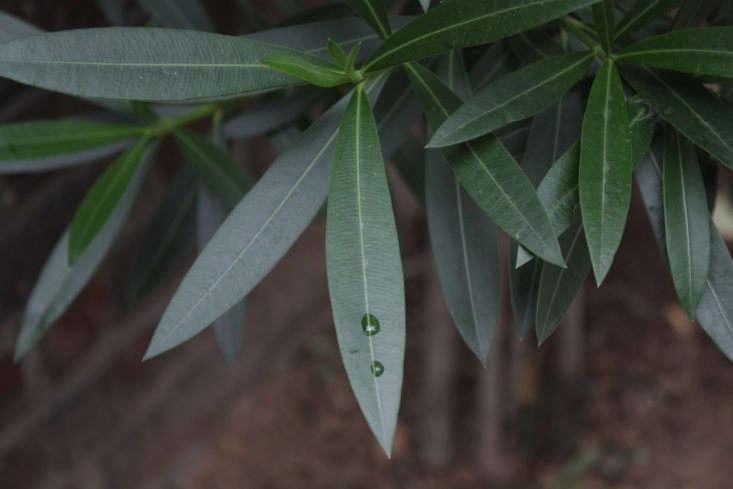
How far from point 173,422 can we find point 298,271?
0.43 meters

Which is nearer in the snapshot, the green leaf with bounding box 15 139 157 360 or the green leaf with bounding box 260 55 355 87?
the green leaf with bounding box 260 55 355 87

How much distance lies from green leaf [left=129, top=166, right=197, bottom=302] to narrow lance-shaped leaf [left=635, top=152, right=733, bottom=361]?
0.49 m

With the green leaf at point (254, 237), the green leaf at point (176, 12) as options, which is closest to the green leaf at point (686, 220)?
the green leaf at point (254, 237)

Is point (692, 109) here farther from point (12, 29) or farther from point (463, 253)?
point (12, 29)

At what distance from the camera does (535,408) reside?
1.82m

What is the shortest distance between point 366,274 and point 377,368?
0.19 ft

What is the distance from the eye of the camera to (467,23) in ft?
1.53

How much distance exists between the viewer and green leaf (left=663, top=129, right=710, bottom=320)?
50cm

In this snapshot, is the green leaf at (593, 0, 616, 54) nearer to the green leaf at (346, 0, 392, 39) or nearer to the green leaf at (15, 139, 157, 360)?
the green leaf at (346, 0, 392, 39)

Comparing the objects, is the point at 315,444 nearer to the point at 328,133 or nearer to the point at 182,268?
the point at 182,268

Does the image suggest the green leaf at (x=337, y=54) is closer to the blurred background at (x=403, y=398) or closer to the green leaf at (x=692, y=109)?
the green leaf at (x=692, y=109)

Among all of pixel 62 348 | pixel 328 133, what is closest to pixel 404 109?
pixel 328 133

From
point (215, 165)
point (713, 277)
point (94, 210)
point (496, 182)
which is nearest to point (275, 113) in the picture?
point (215, 165)

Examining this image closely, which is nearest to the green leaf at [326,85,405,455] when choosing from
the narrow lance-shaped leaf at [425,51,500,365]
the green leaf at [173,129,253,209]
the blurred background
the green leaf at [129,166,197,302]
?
the narrow lance-shaped leaf at [425,51,500,365]
